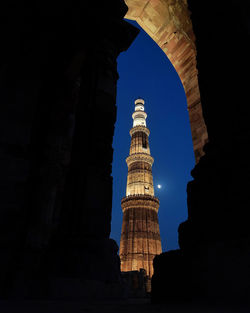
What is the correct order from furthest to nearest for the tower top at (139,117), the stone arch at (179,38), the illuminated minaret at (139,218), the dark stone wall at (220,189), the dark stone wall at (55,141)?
the tower top at (139,117)
the illuminated minaret at (139,218)
the stone arch at (179,38)
the dark stone wall at (55,141)
the dark stone wall at (220,189)

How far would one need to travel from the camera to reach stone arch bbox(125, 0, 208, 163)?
504 cm

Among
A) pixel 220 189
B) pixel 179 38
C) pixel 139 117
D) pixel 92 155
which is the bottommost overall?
pixel 220 189

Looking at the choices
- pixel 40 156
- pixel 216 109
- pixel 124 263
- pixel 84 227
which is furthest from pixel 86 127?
pixel 124 263

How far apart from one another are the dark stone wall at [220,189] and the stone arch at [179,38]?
9.62 feet

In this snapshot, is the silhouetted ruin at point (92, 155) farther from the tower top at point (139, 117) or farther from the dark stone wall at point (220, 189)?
the tower top at point (139, 117)

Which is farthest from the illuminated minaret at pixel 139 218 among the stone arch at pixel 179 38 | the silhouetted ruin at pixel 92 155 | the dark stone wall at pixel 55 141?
the dark stone wall at pixel 55 141

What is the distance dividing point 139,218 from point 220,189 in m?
16.9

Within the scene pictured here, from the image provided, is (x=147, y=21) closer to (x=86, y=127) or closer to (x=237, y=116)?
(x=86, y=127)

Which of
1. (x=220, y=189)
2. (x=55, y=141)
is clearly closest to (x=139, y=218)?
(x=55, y=141)

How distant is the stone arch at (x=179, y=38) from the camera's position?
5.04 meters

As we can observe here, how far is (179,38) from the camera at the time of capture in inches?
213

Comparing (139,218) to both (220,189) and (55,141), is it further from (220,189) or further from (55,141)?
(220,189)

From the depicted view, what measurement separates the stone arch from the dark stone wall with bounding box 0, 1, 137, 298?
1863mm

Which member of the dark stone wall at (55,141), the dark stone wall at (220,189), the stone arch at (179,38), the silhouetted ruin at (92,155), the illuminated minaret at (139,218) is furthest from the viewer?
the illuminated minaret at (139,218)
